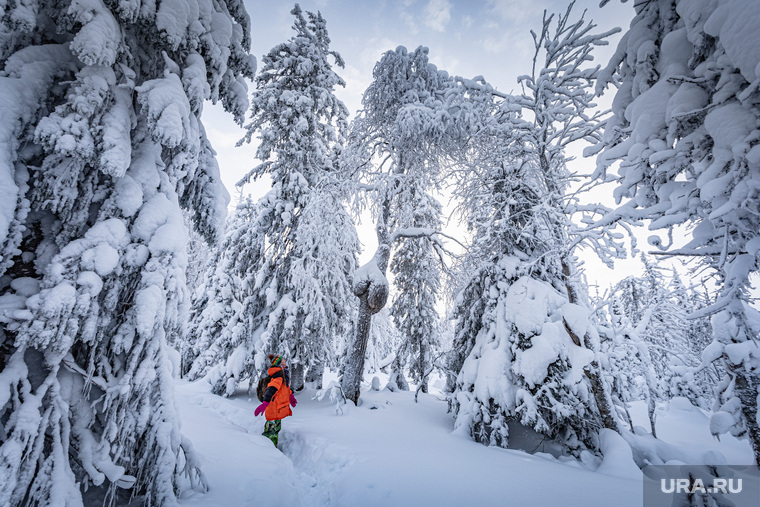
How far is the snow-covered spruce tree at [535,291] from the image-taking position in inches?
198

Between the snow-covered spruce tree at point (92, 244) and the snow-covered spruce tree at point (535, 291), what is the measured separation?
5159 millimetres

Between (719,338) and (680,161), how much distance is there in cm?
196

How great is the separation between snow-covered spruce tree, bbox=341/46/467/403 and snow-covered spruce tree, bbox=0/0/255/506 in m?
5.42

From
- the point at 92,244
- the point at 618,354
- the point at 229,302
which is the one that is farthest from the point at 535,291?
the point at 229,302

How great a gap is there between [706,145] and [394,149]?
745cm

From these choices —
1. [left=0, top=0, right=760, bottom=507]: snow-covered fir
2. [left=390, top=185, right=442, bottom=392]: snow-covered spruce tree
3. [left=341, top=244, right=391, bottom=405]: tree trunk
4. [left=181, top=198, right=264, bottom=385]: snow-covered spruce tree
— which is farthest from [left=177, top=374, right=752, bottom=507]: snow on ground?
[left=390, top=185, right=442, bottom=392]: snow-covered spruce tree

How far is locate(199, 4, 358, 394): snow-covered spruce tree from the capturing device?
348 inches

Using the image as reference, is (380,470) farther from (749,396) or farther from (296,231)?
(296,231)

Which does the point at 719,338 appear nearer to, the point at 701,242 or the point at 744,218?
the point at 701,242

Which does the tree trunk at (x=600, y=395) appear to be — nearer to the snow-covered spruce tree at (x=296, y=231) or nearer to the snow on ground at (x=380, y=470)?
the snow on ground at (x=380, y=470)

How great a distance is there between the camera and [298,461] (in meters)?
5.07

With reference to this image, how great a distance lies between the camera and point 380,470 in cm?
393


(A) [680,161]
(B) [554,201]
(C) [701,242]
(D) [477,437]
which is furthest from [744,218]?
(D) [477,437]

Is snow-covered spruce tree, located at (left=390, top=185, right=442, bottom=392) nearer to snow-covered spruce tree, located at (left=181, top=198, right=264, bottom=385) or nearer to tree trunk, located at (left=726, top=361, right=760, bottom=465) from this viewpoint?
snow-covered spruce tree, located at (left=181, top=198, right=264, bottom=385)
